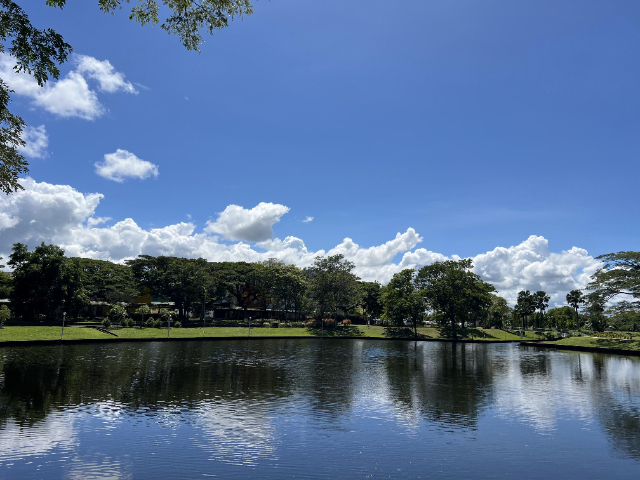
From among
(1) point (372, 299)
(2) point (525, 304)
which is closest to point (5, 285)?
(1) point (372, 299)

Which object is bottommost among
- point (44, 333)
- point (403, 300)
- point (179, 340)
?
point (179, 340)

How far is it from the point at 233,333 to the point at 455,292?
145ft

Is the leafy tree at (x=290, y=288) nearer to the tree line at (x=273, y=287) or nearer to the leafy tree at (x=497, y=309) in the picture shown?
the tree line at (x=273, y=287)

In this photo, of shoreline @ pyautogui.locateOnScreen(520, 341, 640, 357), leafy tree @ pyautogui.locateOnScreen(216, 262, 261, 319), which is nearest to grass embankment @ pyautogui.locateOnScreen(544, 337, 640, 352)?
shoreline @ pyautogui.locateOnScreen(520, 341, 640, 357)

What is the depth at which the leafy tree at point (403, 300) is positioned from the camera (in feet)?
248

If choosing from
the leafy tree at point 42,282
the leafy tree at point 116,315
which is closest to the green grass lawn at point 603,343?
the leafy tree at point 116,315

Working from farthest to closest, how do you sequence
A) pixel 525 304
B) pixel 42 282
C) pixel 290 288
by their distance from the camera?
1. pixel 525 304
2. pixel 290 288
3. pixel 42 282

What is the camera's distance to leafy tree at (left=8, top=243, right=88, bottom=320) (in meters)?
58.8

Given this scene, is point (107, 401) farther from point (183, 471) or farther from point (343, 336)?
point (343, 336)

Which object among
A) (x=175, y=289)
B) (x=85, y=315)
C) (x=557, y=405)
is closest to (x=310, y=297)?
(x=175, y=289)

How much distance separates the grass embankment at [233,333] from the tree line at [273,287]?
2.57 metres

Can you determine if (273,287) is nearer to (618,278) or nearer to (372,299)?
(372,299)

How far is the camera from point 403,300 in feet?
251

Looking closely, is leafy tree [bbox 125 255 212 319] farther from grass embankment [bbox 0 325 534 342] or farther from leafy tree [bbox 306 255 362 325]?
leafy tree [bbox 306 255 362 325]
